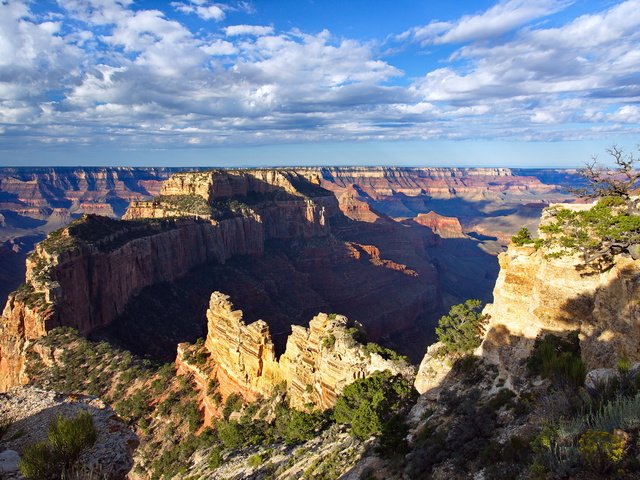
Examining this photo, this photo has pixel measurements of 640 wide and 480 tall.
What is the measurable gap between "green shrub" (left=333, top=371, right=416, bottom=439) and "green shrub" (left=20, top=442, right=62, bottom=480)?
16312 mm

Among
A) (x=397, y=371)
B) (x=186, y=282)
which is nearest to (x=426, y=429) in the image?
(x=397, y=371)

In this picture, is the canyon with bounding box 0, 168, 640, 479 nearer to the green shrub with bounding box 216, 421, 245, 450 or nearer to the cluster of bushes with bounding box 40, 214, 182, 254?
the cluster of bushes with bounding box 40, 214, 182, 254

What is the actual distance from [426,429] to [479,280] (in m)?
Answer: 126

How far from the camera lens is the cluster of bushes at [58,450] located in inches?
388

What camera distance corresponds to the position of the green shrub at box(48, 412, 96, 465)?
10.7 metres

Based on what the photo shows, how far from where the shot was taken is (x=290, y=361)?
33.1 m

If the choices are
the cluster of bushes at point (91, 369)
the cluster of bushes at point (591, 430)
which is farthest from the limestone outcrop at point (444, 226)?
the cluster of bushes at point (591, 430)

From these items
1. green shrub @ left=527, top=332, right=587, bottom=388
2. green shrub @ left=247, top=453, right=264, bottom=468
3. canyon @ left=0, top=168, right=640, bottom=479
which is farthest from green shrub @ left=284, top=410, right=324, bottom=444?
green shrub @ left=527, top=332, right=587, bottom=388

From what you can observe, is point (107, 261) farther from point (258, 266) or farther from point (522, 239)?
point (522, 239)

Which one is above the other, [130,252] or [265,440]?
[130,252]

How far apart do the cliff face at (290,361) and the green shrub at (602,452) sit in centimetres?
1959

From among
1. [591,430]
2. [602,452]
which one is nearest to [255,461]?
[591,430]

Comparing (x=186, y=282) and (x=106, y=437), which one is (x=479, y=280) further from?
(x=106, y=437)

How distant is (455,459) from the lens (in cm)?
1442
